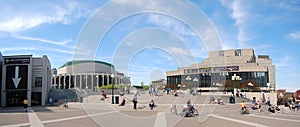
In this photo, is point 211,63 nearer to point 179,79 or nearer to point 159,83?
point 179,79

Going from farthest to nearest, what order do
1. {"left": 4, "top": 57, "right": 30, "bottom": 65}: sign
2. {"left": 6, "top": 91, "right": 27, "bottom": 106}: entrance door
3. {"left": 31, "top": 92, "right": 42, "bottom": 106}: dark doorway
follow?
{"left": 31, "top": 92, "right": 42, "bottom": 106}: dark doorway < {"left": 4, "top": 57, "right": 30, "bottom": 65}: sign < {"left": 6, "top": 91, "right": 27, "bottom": 106}: entrance door

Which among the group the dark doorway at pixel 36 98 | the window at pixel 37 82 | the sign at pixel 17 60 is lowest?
the dark doorway at pixel 36 98

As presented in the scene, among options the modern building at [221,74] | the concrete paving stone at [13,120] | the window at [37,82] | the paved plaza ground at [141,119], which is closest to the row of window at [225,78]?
the modern building at [221,74]

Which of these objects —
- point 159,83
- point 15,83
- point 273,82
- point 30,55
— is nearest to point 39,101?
point 15,83

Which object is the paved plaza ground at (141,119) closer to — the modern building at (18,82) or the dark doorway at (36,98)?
the modern building at (18,82)

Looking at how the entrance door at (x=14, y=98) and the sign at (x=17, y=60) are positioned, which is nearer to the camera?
the entrance door at (x=14, y=98)

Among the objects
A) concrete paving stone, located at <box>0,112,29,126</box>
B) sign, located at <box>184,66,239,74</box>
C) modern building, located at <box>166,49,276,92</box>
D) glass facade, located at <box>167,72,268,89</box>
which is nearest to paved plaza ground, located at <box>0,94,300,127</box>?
concrete paving stone, located at <box>0,112,29,126</box>

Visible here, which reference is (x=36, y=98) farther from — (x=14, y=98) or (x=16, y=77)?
(x=16, y=77)

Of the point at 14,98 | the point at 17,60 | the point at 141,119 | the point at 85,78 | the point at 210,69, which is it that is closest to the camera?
the point at 141,119

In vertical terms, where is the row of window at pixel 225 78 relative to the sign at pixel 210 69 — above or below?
below

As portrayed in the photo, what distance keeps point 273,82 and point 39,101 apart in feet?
355

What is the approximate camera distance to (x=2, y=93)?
125 ft

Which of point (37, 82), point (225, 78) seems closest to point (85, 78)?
point (225, 78)

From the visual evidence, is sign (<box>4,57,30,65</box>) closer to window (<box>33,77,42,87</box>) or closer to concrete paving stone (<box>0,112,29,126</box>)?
window (<box>33,77,42,87</box>)
